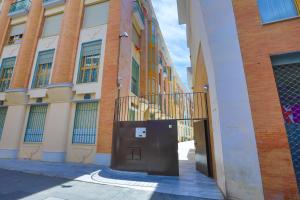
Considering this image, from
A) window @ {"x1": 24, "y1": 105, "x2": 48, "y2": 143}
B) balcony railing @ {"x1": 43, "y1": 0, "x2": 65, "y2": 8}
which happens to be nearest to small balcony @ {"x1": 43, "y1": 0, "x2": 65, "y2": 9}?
balcony railing @ {"x1": 43, "y1": 0, "x2": 65, "y2": 8}

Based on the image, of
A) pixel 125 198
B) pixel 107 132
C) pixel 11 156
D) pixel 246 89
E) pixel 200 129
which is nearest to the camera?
pixel 125 198

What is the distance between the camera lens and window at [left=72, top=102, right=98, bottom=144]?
9008mm

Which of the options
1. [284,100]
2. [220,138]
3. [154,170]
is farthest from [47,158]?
[284,100]

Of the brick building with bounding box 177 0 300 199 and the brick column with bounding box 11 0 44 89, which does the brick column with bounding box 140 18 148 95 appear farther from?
the brick building with bounding box 177 0 300 199

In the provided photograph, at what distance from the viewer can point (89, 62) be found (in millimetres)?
10367

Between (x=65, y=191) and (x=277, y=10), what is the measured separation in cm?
796

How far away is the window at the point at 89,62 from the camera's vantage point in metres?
10.0

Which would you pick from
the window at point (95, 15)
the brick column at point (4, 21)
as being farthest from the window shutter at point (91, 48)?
the brick column at point (4, 21)

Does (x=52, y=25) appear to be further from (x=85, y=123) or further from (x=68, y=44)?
(x=85, y=123)

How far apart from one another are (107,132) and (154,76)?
8536 mm

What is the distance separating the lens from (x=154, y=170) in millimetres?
6184

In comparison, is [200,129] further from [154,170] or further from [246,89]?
[246,89]

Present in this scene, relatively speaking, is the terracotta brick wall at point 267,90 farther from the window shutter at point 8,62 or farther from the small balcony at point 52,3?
the window shutter at point 8,62

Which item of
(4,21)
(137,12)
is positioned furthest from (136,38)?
(4,21)
